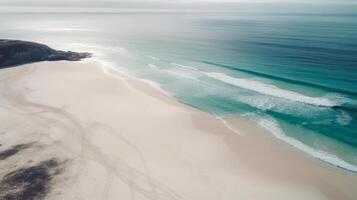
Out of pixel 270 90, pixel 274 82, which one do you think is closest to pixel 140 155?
pixel 270 90

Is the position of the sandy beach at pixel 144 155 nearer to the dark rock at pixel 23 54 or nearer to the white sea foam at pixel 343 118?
the white sea foam at pixel 343 118

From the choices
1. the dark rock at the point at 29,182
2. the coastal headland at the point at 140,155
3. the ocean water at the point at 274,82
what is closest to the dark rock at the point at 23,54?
the ocean water at the point at 274,82

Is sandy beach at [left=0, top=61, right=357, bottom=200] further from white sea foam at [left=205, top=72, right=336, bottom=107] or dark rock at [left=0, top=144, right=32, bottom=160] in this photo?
white sea foam at [left=205, top=72, right=336, bottom=107]

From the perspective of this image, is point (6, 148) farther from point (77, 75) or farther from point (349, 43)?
point (349, 43)

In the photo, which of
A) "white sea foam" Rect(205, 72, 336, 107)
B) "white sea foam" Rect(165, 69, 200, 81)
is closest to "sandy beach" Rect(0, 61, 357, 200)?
"white sea foam" Rect(205, 72, 336, 107)

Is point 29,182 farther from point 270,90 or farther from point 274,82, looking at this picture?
point 274,82

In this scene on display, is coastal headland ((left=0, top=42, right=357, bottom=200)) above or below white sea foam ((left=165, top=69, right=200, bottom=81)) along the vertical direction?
below
